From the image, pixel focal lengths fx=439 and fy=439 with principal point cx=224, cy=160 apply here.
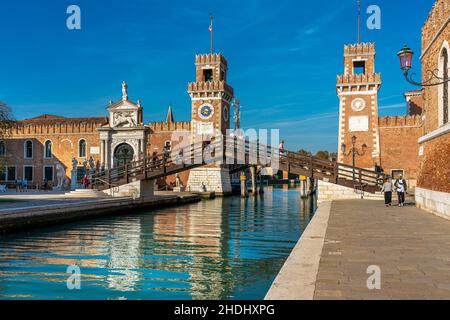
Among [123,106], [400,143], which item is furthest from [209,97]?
[400,143]

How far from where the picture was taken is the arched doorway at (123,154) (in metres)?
44.6

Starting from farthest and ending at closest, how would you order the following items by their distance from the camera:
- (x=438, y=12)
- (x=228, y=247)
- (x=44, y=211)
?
1. (x=44, y=211)
2. (x=438, y=12)
3. (x=228, y=247)

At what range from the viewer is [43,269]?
9.06 m

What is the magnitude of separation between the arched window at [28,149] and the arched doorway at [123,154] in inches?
425

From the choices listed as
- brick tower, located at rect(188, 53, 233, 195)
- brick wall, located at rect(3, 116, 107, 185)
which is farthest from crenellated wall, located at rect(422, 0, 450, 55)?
brick wall, located at rect(3, 116, 107, 185)

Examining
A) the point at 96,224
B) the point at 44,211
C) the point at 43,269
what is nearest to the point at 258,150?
the point at 96,224

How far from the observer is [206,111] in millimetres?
42469

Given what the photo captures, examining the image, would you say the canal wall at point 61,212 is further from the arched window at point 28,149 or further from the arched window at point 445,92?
the arched window at point 28,149

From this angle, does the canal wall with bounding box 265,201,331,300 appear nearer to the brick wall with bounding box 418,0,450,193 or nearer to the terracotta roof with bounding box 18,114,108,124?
the brick wall with bounding box 418,0,450,193

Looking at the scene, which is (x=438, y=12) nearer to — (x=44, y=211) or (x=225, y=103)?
(x=44, y=211)

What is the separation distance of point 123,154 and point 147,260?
118 feet

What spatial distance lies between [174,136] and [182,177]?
4220 mm

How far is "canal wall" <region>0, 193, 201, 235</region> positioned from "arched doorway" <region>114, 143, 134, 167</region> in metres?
19.0

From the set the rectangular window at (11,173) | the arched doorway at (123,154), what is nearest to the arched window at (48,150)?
the rectangular window at (11,173)
